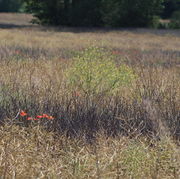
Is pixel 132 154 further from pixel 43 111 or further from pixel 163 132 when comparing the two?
pixel 43 111

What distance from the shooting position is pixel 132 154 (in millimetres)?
4781

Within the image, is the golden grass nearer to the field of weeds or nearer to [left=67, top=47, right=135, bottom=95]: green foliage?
the field of weeds

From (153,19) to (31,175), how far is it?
32.3 metres

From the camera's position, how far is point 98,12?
33625 millimetres

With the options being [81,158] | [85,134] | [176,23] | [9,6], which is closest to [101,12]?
[176,23]

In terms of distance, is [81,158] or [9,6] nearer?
[81,158]

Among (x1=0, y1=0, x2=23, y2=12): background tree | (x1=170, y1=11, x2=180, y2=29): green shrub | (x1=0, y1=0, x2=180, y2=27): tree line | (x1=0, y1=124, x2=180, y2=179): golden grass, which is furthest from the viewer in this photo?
(x1=0, y1=0, x2=23, y2=12): background tree

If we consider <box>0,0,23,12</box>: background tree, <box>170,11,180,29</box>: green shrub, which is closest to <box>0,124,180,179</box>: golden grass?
<box>170,11,180,29</box>: green shrub

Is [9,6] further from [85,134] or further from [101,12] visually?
[85,134]

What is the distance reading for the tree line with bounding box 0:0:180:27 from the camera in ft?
109

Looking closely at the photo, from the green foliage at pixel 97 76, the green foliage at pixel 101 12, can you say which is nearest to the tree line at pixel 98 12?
the green foliage at pixel 101 12

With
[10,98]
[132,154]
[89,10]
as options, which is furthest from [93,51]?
[89,10]

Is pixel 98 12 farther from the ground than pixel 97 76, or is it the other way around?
pixel 97 76

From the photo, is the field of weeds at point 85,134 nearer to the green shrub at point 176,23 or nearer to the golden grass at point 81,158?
the golden grass at point 81,158
